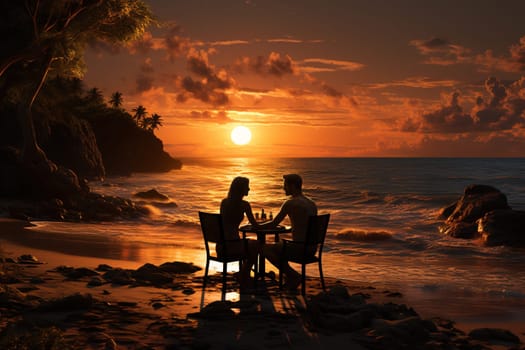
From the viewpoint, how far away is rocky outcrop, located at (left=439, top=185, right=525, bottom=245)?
19.0m

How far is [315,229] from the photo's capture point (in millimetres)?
8719

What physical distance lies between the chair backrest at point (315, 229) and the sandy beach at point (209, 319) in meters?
0.94

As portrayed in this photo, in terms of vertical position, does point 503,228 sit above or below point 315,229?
below

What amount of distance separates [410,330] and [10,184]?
2453cm

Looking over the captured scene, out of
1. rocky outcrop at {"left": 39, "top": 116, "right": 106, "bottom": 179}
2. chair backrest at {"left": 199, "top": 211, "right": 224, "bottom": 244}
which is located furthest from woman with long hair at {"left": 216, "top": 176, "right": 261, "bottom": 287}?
rocky outcrop at {"left": 39, "top": 116, "right": 106, "bottom": 179}

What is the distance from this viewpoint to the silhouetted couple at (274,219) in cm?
867

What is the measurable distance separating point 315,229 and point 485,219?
14.2m

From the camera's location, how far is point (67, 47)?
13.7m

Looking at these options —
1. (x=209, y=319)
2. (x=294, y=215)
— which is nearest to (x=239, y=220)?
(x=294, y=215)

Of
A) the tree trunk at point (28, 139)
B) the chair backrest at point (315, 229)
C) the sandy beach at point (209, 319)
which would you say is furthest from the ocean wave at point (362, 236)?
the tree trunk at point (28, 139)

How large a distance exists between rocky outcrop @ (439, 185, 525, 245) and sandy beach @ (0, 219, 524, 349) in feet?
38.3

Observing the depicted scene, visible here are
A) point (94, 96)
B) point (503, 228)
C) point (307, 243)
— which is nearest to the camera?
point (307, 243)

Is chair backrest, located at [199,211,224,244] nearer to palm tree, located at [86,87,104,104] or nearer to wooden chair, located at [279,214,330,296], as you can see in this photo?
wooden chair, located at [279,214,330,296]

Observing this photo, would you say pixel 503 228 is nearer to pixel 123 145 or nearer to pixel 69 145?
pixel 69 145
